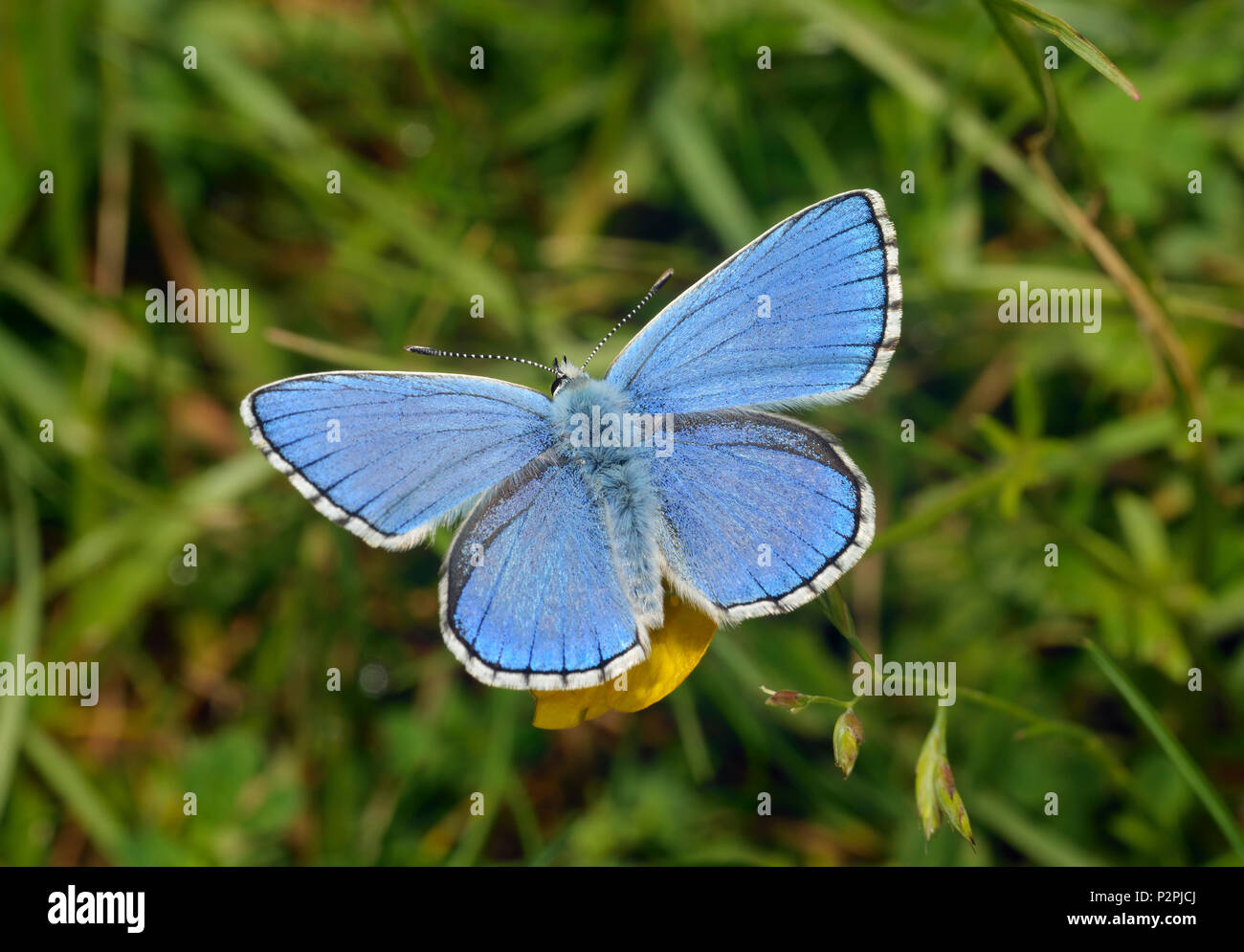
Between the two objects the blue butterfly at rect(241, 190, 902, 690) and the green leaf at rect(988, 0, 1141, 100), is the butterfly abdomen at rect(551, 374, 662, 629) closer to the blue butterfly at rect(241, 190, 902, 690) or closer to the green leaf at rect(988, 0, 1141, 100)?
the blue butterfly at rect(241, 190, 902, 690)

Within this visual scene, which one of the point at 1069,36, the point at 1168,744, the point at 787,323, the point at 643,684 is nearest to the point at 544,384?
the point at 787,323

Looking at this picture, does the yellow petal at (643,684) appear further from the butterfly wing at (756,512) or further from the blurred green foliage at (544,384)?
the blurred green foliage at (544,384)

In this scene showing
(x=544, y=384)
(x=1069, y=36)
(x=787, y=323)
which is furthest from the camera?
(x=544, y=384)

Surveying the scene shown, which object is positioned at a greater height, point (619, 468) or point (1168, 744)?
point (619, 468)

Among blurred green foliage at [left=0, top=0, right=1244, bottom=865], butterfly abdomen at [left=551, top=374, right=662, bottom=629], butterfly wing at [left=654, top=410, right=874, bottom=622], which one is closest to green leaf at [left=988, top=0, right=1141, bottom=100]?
blurred green foliage at [left=0, top=0, right=1244, bottom=865]

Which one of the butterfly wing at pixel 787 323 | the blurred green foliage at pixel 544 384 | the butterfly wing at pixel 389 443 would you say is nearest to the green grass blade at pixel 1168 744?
the blurred green foliage at pixel 544 384

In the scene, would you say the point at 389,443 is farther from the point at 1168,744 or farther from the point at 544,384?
the point at 1168,744
